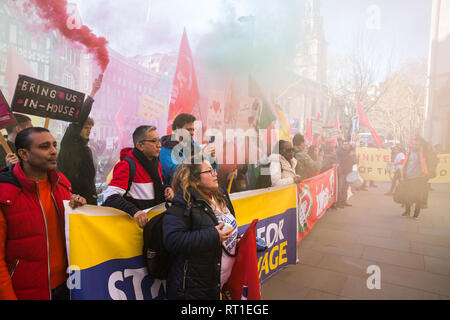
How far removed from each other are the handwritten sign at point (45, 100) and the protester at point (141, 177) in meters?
0.59

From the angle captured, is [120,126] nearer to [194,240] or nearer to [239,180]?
[239,180]

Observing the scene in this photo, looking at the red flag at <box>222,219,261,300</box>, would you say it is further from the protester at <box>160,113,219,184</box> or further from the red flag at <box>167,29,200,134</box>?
the red flag at <box>167,29,200,134</box>

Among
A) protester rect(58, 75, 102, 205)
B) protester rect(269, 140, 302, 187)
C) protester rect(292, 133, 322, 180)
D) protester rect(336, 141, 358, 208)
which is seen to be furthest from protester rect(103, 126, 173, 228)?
protester rect(336, 141, 358, 208)

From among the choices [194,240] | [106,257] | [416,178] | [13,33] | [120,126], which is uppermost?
[13,33]

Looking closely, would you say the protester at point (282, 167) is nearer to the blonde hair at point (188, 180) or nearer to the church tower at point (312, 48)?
the blonde hair at point (188, 180)

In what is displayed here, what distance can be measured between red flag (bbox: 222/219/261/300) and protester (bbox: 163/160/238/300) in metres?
0.10

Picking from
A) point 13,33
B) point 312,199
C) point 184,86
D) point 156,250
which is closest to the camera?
point 156,250

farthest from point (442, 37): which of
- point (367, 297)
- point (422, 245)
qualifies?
point (367, 297)

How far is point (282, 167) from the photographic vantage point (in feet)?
13.6

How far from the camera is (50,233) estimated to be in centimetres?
169

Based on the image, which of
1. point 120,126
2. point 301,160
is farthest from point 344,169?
point 120,126

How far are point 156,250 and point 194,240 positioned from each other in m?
0.29
